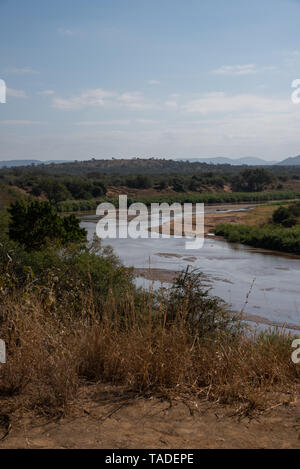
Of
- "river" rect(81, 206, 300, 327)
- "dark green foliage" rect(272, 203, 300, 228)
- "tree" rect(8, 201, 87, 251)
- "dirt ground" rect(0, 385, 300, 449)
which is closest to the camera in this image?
"dirt ground" rect(0, 385, 300, 449)

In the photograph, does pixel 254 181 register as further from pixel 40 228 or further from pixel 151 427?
pixel 151 427

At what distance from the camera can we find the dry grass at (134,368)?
323cm

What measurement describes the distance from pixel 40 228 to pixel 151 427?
1267cm

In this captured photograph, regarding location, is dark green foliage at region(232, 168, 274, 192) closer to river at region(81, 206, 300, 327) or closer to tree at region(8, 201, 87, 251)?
river at region(81, 206, 300, 327)

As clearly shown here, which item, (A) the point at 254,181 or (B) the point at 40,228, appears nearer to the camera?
(B) the point at 40,228

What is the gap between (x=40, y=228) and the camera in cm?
1504

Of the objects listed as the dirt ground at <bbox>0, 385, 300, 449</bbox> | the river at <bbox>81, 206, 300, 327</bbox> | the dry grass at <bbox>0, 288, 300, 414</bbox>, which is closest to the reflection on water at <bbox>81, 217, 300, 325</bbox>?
the river at <bbox>81, 206, 300, 327</bbox>

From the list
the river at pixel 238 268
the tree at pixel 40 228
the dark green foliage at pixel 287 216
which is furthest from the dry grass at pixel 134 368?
the dark green foliage at pixel 287 216

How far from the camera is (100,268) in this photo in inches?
421

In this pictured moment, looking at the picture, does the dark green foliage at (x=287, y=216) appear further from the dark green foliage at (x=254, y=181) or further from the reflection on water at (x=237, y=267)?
the dark green foliage at (x=254, y=181)

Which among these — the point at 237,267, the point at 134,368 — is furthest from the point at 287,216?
the point at 134,368

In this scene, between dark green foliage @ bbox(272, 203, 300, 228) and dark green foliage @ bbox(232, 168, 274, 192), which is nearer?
dark green foliage @ bbox(272, 203, 300, 228)

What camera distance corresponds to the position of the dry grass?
3227mm

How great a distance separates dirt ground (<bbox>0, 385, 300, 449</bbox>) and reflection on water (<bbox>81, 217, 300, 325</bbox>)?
7295 millimetres
